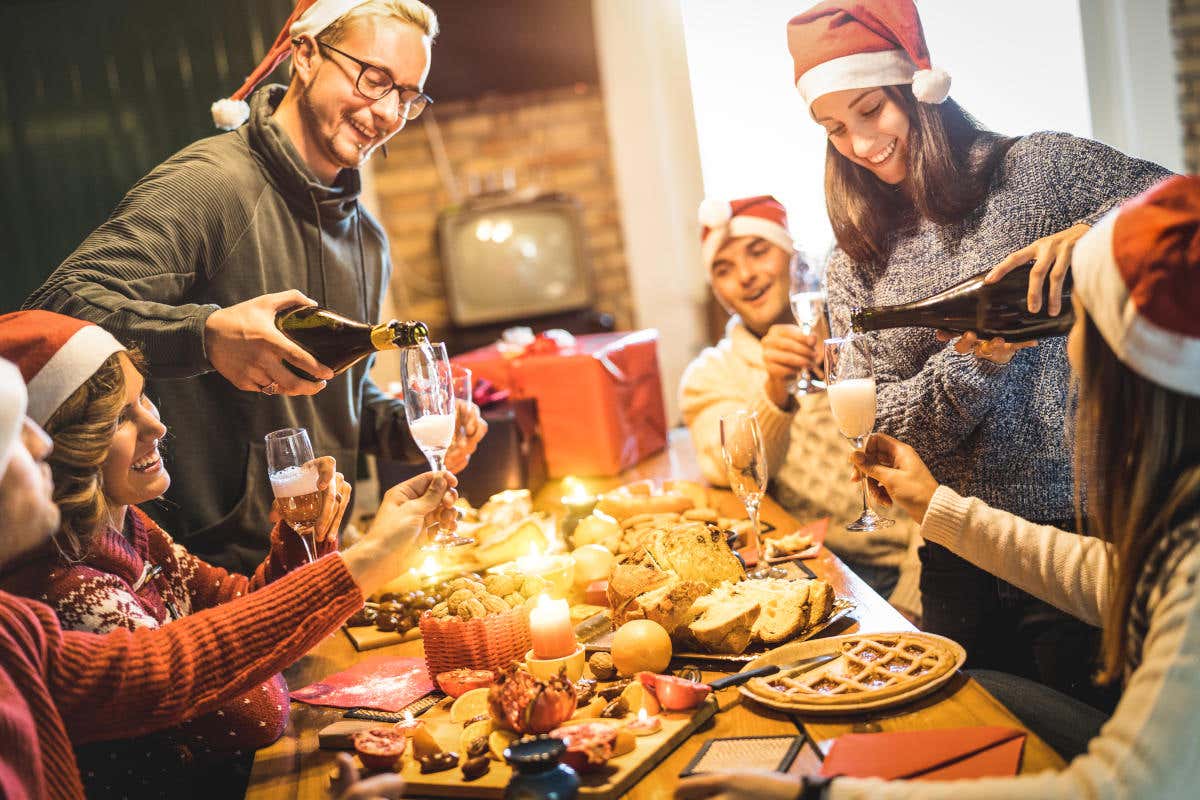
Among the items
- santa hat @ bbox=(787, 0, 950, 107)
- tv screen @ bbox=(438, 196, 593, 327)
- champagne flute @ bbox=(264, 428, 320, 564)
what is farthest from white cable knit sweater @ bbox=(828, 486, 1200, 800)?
tv screen @ bbox=(438, 196, 593, 327)

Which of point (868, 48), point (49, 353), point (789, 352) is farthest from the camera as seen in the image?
point (789, 352)

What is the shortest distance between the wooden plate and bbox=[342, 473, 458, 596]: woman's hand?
1.66ft

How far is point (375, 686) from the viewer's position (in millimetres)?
1580

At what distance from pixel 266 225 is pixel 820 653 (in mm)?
1441

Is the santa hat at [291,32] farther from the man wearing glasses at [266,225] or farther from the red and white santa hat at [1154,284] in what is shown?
the red and white santa hat at [1154,284]

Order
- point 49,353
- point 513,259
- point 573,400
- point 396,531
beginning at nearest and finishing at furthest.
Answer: point 49,353 < point 396,531 < point 573,400 < point 513,259

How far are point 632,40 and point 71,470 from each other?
5.07 metres

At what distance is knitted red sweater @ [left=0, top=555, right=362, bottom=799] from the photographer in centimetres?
110

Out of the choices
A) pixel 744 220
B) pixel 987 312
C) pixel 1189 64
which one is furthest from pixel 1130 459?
pixel 1189 64

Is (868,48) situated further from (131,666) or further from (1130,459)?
(131,666)

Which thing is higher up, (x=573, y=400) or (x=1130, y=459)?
(x=1130, y=459)

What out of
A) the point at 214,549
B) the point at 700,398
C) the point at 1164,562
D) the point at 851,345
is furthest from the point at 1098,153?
the point at 214,549

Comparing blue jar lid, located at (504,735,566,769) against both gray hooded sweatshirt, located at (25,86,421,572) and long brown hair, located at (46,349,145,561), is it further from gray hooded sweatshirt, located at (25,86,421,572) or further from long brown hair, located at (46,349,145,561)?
gray hooded sweatshirt, located at (25,86,421,572)

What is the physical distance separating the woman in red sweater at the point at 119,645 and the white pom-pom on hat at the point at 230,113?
1.08m
